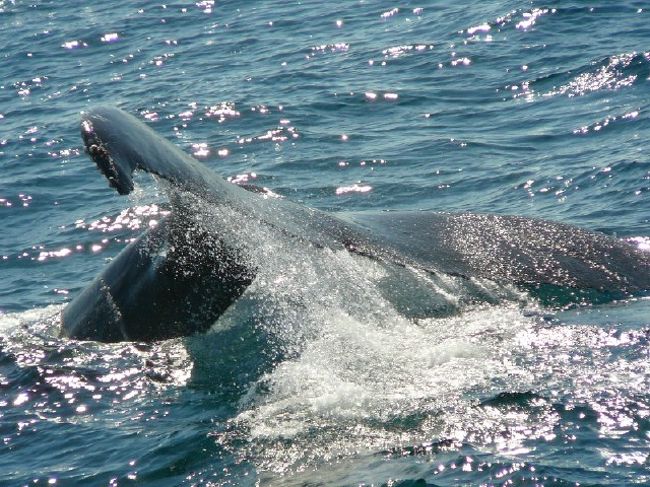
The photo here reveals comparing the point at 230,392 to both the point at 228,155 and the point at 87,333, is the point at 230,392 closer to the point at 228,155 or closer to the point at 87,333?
the point at 87,333

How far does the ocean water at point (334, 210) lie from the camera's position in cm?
580

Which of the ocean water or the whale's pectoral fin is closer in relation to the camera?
the whale's pectoral fin

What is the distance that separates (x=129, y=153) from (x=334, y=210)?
590 cm

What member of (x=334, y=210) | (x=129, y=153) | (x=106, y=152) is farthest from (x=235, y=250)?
(x=334, y=210)

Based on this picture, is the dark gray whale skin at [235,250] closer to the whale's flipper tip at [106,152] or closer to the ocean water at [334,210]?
the whale's flipper tip at [106,152]

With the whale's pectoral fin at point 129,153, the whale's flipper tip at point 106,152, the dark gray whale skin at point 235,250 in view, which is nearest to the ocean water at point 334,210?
the dark gray whale skin at point 235,250

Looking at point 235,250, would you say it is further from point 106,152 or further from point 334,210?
point 334,210

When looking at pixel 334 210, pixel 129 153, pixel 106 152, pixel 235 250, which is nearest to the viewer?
pixel 106 152

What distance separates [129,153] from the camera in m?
5.46

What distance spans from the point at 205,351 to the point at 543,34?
1195 centimetres

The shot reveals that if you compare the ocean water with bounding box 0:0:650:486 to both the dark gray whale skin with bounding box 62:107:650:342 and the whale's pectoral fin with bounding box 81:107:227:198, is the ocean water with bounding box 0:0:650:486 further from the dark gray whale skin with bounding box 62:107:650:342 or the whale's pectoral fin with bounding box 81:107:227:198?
the whale's pectoral fin with bounding box 81:107:227:198

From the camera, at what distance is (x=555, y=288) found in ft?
22.7

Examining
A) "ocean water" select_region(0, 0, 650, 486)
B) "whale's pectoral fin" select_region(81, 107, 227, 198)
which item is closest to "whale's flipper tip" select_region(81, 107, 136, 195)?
"whale's pectoral fin" select_region(81, 107, 227, 198)

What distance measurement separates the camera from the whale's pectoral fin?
5340mm
